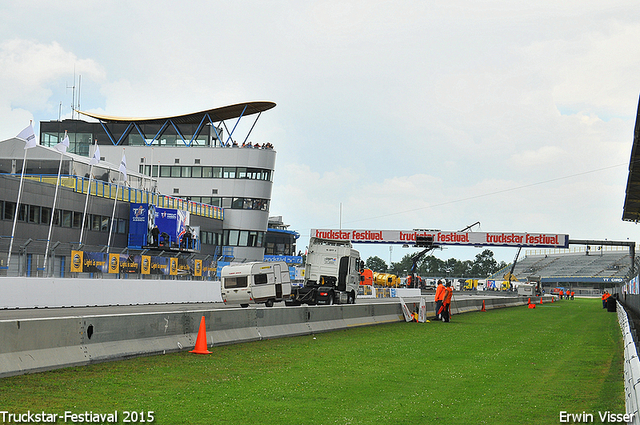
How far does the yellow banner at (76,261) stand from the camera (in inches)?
1342

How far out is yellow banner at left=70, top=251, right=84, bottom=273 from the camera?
112 ft

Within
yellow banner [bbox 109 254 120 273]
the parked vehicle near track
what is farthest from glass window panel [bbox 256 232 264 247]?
the parked vehicle near track

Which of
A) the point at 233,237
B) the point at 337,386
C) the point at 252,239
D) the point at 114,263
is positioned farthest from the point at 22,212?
the point at 337,386

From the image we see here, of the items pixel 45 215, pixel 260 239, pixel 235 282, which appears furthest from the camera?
pixel 260 239

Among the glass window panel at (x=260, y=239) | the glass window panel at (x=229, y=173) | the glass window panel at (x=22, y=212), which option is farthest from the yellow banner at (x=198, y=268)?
the glass window panel at (x=229, y=173)

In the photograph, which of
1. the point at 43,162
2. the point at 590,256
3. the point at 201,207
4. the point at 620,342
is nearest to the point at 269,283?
the point at 620,342

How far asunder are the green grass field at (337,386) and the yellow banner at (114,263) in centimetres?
2440

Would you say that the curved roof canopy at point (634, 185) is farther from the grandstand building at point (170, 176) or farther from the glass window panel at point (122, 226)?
the glass window panel at point (122, 226)

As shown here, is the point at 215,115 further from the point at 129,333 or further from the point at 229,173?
the point at 129,333

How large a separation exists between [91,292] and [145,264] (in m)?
11.4

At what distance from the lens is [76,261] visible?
34750 millimetres

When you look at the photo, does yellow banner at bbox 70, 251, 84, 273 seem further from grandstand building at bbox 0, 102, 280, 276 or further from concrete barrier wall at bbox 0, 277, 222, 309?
grandstand building at bbox 0, 102, 280, 276

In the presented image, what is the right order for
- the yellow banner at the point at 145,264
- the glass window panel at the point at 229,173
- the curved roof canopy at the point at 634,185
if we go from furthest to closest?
the glass window panel at the point at 229,173
the yellow banner at the point at 145,264
the curved roof canopy at the point at 634,185

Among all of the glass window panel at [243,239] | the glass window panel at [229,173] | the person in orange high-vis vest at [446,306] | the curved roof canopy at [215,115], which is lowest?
the person in orange high-vis vest at [446,306]
